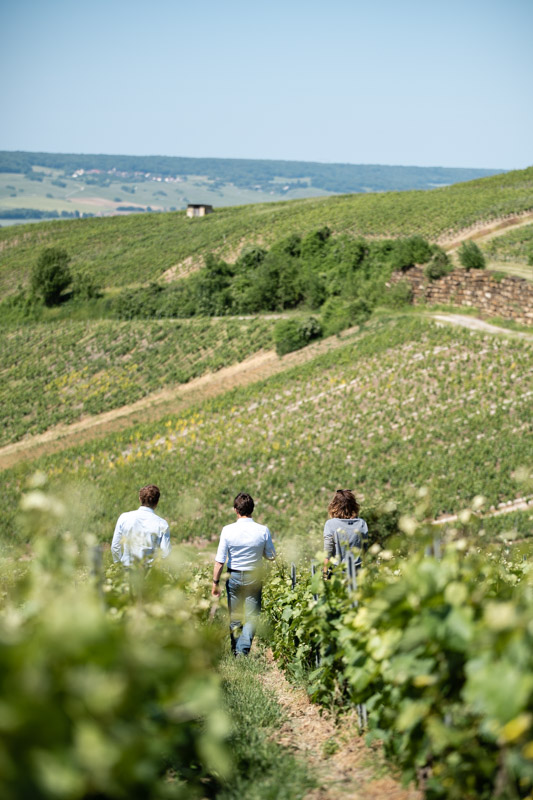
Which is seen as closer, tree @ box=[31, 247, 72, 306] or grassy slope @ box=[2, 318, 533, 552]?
grassy slope @ box=[2, 318, 533, 552]

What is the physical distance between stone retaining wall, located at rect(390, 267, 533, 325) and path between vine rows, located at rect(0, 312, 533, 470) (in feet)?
3.77

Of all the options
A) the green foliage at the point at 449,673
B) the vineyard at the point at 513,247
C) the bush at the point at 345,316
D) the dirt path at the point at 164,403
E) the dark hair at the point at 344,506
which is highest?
the vineyard at the point at 513,247

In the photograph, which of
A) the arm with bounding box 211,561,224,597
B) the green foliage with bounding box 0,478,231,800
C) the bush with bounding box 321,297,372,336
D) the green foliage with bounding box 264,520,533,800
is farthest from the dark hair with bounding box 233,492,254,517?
the bush with bounding box 321,297,372,336

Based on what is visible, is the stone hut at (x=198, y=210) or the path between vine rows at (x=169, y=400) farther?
the stone hut at (x=198, y=210)

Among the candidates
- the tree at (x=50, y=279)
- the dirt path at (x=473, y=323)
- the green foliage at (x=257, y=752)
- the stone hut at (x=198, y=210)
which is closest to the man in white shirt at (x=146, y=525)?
the green foliage at (x=257, y=752)

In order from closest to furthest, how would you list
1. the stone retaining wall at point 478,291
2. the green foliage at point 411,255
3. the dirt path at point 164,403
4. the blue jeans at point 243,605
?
the blue jeans at point 243,605 → the stone retaining wall at point 478,291 → the dirt path at point 164,403 → the green foliage at point 411,255

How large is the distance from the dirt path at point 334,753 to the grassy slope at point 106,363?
121 ft

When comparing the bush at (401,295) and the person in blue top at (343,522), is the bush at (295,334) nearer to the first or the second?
the bush at (401,295)

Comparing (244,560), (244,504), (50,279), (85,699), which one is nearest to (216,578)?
(244,560)

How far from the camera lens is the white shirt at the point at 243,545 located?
7.25 m

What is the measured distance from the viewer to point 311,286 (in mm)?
48375

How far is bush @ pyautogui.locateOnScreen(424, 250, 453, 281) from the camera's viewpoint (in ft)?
128

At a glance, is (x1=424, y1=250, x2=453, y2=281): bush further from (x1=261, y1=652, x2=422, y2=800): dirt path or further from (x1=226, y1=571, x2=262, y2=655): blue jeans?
(x1=261, y1=652, x2=422, y2=800): dirt path

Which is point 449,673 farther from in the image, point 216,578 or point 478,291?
point 478,291
